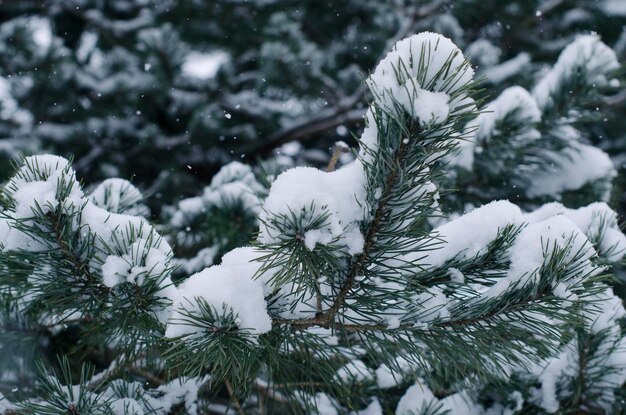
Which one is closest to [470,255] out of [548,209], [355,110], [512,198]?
[548,209]

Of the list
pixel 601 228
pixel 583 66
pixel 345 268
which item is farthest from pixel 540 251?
pixel 583 66

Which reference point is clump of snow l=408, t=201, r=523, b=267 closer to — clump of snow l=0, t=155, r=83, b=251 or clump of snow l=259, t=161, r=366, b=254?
clump of snow l=259, t=161, r=366, b=254

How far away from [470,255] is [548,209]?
2.06 ft

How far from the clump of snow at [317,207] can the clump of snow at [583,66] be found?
66.7 inches

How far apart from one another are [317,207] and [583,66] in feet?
6.17

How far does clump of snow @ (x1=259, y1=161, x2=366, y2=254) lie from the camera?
3.22 ft

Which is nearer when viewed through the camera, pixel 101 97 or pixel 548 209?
pixel 548 209

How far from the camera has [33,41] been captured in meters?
4.35

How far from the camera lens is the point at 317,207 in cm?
98

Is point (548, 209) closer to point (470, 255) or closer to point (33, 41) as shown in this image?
point (470, 255)

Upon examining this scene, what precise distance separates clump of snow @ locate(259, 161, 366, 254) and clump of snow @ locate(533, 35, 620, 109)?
1.70 meters

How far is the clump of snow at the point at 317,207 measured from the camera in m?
0.98

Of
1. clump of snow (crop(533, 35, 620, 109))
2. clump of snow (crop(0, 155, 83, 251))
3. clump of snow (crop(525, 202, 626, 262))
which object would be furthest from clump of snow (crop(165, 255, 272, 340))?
clump of snow (crop(533, 35, 620, 109))

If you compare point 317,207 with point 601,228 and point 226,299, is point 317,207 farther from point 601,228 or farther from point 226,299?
point 601,228
